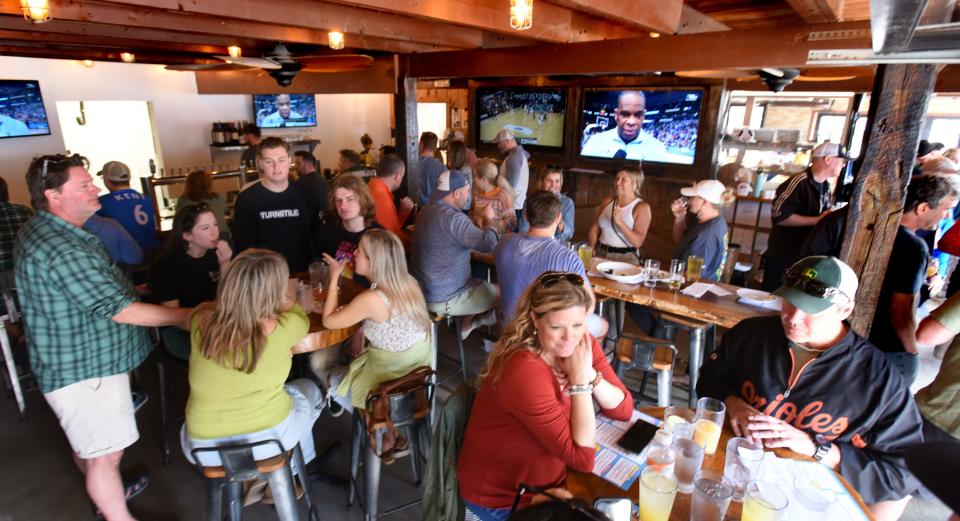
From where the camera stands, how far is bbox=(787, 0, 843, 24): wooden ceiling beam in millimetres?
2818

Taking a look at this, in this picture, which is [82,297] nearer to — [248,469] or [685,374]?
[248,469]

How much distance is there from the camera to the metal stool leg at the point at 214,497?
213 cm

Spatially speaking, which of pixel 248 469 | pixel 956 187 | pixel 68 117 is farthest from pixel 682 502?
pixel 68 117

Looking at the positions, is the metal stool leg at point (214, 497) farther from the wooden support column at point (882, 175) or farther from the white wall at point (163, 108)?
the white wall at point (163, 108)

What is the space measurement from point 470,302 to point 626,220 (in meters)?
1.40

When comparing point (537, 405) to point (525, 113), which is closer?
point (537, 405)

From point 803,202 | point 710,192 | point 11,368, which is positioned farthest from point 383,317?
point 803,202

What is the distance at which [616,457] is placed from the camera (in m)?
1.70

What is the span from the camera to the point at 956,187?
2.71m

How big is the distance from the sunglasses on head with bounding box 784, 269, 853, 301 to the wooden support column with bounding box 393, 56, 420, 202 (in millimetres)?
4622

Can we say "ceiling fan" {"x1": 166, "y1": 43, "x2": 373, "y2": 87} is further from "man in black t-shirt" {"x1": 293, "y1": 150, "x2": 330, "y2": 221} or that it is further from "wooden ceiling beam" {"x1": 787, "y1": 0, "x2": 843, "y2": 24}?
"wooden ceiling beam" {"x1": 787, "y1": 0, "x2": 843, "y2": 24}

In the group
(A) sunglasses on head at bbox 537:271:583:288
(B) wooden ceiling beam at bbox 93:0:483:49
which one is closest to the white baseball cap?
(A) sunglasses on head at bbox 537:271:583:288

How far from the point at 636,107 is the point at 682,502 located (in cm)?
708

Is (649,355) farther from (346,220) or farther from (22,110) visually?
(22,110)
